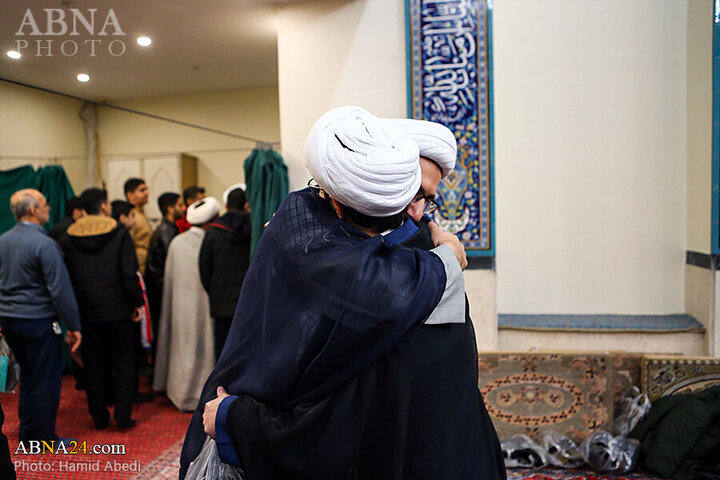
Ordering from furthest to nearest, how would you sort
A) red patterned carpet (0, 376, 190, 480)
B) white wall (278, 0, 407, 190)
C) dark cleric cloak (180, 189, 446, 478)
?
white wall (278, 0, 407, 190) → red patterned carpet (0, 376, 190, 480) → dark cleric cloak (180, 189, 446, 478)

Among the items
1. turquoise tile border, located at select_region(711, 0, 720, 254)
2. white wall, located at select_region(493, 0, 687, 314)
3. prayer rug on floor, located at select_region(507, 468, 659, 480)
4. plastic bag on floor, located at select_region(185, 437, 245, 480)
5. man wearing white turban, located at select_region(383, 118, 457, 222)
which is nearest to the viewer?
plastic bag on floor, located at select_region(185, 437, 245, 480)

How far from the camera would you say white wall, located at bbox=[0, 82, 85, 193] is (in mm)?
4359

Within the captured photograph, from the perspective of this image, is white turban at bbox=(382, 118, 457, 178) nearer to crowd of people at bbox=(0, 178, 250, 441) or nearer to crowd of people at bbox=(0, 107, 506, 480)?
crowd of people at bbox=(0, 107, 506, 480)

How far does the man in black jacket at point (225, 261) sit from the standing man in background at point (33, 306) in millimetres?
871

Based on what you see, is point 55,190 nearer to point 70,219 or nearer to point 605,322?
point 70,219

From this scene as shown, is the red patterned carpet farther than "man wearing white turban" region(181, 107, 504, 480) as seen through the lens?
Yes

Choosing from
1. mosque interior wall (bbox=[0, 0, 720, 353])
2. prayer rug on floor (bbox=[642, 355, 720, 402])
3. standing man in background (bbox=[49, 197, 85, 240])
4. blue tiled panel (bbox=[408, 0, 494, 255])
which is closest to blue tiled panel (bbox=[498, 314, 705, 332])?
mosque interior wall (bbox=[0, 0, 720, 353])

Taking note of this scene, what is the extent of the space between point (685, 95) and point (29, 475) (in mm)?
4182

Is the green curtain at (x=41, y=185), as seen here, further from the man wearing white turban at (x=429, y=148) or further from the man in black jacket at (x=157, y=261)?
the man wearing white turban at (x=429, y=148)

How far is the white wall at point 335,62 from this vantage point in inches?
126

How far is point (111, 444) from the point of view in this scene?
3.19m

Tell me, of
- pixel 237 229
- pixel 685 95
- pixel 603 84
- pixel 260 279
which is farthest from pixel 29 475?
pixel 685 95

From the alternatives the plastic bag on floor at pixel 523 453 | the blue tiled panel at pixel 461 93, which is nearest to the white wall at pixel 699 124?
the blue tiled panel at pixel 461 93

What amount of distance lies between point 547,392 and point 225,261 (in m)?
2.06
